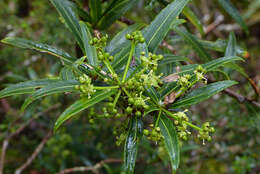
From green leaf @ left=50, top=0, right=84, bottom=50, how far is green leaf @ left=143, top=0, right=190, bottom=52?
311mm

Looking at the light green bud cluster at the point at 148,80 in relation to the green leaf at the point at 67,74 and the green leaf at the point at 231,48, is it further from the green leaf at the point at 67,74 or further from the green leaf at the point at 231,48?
the green leaf at the point at 231,48

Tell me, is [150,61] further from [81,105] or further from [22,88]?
[22,88]

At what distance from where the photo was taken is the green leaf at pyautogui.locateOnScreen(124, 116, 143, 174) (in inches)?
39.8

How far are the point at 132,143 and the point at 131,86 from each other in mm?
236

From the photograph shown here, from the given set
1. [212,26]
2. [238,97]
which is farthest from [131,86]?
[212,26]

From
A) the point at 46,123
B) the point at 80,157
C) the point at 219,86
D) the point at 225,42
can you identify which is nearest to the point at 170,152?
the point at 219,86

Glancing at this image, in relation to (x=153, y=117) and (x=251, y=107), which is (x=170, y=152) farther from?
(x=251, y=107)

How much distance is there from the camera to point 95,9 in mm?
1375

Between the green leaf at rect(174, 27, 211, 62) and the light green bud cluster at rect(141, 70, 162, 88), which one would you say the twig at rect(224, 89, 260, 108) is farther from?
the light green bud cluster at rect(141, 70, 162, 88)

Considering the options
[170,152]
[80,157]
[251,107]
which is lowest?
[80,157]

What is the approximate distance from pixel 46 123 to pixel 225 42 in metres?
1.89

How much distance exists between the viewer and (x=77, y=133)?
277cm

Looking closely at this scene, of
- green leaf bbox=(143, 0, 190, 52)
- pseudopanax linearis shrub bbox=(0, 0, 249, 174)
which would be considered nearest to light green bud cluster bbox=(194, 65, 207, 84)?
pseudopanax linearis shrub bbox=(0, 0, 249, 174)

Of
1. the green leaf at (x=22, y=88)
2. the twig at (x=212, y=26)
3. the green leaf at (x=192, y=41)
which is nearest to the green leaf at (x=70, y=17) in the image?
the green leaf at (x=22, y=88)
